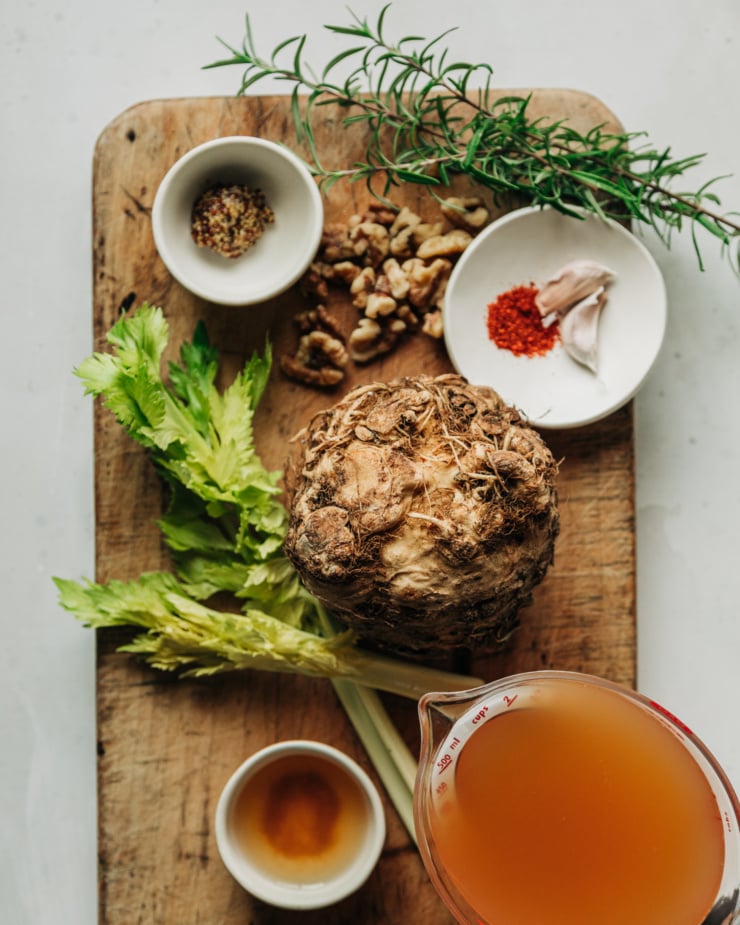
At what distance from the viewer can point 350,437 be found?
148 centimetres

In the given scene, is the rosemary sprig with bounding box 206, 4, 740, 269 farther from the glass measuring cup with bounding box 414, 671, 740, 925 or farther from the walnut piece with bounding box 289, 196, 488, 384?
the glass measuring cup with bounding box 414, 671, 740, 925

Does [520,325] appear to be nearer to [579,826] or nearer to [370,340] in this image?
[370,340]

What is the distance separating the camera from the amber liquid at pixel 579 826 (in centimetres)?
141

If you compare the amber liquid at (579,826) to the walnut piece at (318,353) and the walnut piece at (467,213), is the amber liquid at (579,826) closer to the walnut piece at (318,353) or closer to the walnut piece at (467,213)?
the walnut piece at (318,353)

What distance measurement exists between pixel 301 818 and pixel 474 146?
1337mm

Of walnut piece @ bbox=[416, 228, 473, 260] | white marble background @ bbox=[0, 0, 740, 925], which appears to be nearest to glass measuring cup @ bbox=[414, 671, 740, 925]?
white marble background @ bbox=[0, 0, 740, 925]

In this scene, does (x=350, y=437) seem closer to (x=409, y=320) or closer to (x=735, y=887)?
(x=409, y=320)

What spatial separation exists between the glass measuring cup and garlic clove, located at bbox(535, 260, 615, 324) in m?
0.78

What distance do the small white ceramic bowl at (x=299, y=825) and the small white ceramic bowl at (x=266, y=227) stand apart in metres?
0.91

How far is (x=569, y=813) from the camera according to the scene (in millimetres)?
1423

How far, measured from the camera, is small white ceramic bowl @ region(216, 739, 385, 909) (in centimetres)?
167

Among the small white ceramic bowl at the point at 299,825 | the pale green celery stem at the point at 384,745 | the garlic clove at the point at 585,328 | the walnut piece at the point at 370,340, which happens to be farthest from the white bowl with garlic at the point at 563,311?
the small white ceramic bowl at the point at 299,825

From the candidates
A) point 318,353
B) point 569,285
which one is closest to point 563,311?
point 569,285

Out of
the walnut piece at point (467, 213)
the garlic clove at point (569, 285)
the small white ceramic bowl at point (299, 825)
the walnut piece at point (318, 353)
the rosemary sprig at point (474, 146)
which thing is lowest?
the small white ceramic bowl at point (299, 825)
